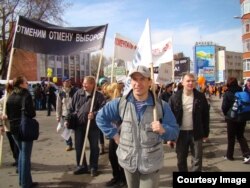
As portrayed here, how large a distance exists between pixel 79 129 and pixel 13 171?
163cm

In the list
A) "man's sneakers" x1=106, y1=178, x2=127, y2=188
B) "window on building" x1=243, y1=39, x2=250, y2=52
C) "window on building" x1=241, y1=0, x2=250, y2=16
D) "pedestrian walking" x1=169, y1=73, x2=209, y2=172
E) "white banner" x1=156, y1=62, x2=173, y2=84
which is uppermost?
"window on building" x1=241, y1=0, x2=250, y2=16

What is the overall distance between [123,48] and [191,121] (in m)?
3.46

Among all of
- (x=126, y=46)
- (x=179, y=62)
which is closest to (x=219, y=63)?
(x=179, y=62)

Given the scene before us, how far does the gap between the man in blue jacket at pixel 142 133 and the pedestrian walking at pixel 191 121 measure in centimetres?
216

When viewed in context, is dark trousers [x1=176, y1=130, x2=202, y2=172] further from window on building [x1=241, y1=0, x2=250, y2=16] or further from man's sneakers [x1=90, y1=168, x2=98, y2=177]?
window on building [x1=241, y1=0, x2=250, y2=16]

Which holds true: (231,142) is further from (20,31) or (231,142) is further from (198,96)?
(20,31)

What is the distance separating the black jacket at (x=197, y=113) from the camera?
19.4ft

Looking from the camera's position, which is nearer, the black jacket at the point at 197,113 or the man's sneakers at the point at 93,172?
the black jacket at the point at 197,113

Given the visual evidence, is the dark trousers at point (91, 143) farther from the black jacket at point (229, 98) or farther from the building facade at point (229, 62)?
the building facade at point (229, 62)

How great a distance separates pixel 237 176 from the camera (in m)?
4.23

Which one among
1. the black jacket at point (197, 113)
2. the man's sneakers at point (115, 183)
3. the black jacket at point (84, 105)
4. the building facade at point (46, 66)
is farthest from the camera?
the building facade at point (46, 66)

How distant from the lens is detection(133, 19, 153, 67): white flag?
468 cm

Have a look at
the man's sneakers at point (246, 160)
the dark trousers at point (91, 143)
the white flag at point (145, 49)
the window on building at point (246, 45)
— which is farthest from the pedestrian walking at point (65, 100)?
the window on building at point (246, 45)

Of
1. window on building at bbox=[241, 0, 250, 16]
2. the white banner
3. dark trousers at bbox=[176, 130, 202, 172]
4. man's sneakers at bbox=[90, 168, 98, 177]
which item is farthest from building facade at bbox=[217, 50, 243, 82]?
dark trousers at bbox=[176, 130, 202, 172]
